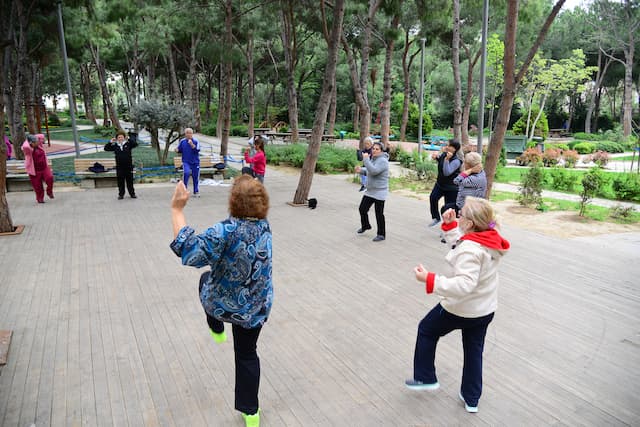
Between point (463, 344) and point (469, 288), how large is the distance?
0.67 meters

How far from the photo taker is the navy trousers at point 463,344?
9.97 ft

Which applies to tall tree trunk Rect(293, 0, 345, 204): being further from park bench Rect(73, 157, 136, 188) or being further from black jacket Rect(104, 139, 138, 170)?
park bench Rect(73, 157, 136, 188)

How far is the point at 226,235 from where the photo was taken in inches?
103

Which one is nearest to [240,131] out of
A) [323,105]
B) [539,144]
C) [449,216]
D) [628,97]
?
[539,144]

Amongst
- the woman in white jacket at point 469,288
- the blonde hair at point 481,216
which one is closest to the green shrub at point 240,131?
the woman in white jacket at point 469,288

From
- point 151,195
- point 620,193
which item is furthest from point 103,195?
point 620,193

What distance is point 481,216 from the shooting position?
2836 mm

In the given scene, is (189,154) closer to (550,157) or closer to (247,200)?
(247,200)

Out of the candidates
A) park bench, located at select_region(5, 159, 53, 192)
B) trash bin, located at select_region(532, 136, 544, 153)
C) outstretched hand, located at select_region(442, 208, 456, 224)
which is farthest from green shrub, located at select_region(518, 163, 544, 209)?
trash bin, located at select_region(532, 136, 544, 153)

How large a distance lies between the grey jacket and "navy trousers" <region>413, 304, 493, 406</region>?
168 inches

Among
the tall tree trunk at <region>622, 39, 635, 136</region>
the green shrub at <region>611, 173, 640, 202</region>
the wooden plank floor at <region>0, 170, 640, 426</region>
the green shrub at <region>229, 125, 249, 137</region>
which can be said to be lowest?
the wooden plank floor at <region>0, 170, 640, 426</region>

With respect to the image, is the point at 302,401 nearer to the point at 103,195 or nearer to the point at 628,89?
the point at 103,195

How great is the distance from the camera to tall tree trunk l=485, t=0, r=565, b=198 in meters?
8.37

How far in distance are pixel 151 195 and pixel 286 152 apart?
772cm
